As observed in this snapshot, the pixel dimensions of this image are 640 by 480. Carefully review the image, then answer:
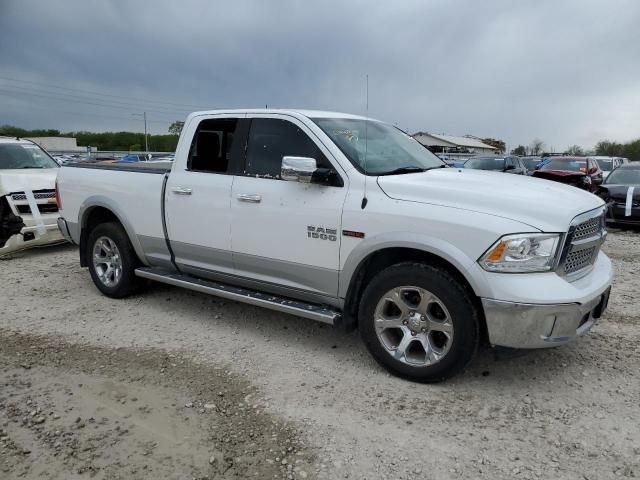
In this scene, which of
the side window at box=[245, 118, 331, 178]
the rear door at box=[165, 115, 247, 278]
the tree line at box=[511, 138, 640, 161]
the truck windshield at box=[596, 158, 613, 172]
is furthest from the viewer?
the tree line at box=[511, 138, 640, 161]

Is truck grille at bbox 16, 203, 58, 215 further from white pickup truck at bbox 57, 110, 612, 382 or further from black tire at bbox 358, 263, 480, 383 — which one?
black tire at bbox 358, 263, 480, 383

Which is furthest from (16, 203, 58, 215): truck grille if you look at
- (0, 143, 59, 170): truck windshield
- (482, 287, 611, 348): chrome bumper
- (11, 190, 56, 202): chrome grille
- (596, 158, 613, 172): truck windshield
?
(596, 158, 613, 172): truck windshield

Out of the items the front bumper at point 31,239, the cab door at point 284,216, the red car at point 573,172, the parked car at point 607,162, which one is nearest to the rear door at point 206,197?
the cab door at point 284,216

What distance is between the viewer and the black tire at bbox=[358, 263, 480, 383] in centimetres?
335

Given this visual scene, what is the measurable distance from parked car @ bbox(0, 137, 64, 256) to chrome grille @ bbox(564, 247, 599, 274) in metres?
7.46

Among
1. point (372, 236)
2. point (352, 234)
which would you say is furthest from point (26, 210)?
point (372, 236)

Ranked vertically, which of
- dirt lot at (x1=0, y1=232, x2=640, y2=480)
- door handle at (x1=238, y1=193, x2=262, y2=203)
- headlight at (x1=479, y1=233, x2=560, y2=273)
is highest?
door handle at (x1=238, y1=193, x2=262, y2=203)

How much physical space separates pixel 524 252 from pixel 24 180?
7.97 metres

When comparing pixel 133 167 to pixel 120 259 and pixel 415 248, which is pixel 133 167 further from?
pixel 415 248

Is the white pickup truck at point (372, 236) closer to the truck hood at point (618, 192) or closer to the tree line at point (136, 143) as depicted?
the truck hood at point (618, 192)

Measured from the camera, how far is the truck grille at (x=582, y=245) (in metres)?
3.32

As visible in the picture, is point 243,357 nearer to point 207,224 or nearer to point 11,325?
point 207,224

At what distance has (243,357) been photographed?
4180 millimetres

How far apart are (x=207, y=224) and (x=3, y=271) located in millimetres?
4161
